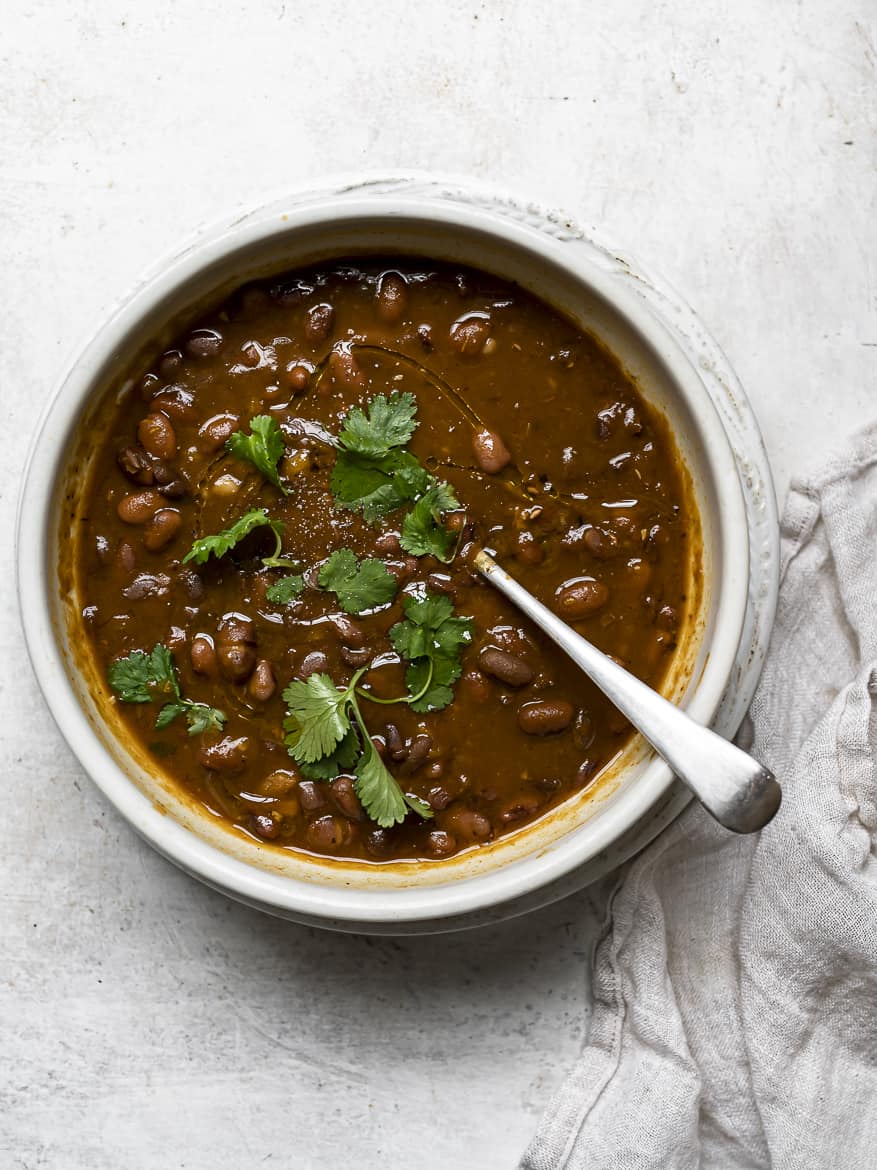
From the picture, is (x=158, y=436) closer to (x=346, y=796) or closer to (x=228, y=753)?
(x=228, y=753)

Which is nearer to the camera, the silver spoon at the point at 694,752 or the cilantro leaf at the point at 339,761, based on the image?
the silver spoon at the point at 694,752

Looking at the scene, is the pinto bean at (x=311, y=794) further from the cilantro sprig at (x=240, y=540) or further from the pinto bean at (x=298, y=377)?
the pinto bean at (x=298, y=377)

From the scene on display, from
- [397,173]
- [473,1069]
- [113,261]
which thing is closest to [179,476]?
[113,261]

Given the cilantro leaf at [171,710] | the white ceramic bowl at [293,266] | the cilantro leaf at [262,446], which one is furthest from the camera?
the cilantro leaf at [171,710]

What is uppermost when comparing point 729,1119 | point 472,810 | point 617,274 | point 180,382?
point 617,274

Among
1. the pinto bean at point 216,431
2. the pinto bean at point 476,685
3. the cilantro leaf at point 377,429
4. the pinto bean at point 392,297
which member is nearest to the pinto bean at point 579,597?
the pinto bean at point 476,685

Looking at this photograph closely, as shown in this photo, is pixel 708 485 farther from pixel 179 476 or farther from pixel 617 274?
pixel 179 476

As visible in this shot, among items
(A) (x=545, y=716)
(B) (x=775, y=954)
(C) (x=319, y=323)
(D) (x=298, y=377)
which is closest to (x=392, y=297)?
(C) (x=319, y=323)
